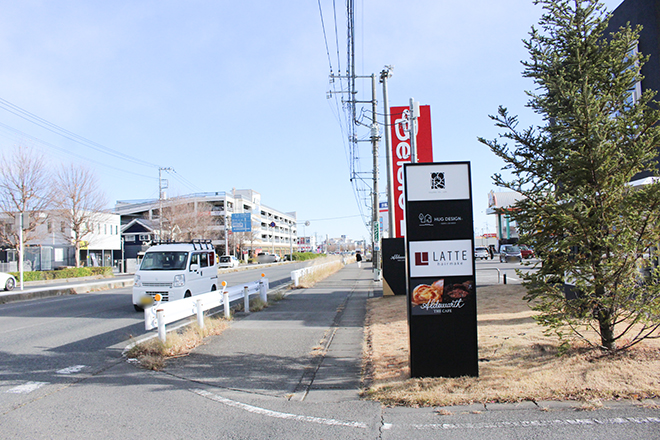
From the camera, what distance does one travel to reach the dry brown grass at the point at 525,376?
5.16 metres

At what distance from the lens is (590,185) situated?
19.5 feet

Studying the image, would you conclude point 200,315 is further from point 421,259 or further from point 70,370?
point 421,259

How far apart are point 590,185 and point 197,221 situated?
190 feet

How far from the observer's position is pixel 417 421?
4754mm

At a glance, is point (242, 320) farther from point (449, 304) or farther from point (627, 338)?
point (627, 338)

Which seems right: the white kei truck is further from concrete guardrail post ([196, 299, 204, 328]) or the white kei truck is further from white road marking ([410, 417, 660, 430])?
white road marking ([410, 417, 660, 430])

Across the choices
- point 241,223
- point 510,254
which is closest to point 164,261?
point 510,254

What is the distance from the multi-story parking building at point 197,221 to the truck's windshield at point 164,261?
26395mm

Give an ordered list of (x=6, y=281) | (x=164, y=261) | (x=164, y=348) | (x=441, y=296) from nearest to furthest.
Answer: (x=441, y=296), (x=164, y=348), (x=164, y=261), (x=6, y=281)

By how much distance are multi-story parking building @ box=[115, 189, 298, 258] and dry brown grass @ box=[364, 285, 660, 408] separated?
36.6 metres

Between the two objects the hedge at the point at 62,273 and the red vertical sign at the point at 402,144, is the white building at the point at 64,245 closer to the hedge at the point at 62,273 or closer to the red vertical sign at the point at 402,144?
the hedge at the point at 62,273

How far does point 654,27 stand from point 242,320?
1345cm

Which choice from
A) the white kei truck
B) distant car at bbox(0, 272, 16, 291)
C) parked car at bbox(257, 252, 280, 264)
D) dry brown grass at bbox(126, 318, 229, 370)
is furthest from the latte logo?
parked car at bbox(257, 252, 280, 264)

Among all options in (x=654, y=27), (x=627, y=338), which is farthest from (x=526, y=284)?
(x=654, y=27)
